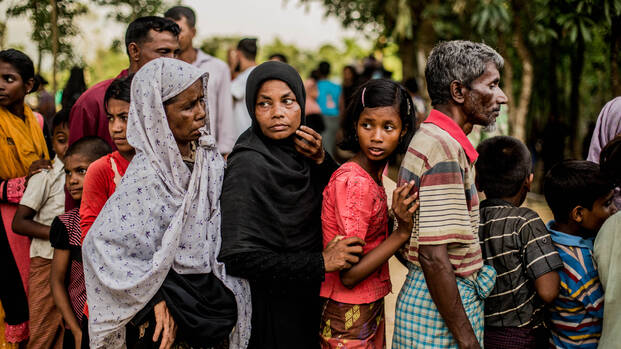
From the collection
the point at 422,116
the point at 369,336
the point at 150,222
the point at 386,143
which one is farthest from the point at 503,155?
the point at 422,116

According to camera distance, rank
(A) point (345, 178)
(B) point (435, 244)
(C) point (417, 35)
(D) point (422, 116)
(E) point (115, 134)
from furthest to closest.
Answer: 1. (C) point (417, 35)
2. (D) point (422, 116)
3. (E) point (115, 134)
4. (A) point (345, 178)
5. (B) point (435, 244)

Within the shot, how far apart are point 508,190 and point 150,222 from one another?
5.53 ft

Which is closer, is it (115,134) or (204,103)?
(204,103)

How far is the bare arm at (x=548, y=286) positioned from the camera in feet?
7.75

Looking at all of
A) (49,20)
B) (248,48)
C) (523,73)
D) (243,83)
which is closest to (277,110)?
(243,83)

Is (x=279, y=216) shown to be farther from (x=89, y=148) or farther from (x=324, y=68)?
(x=324, y=68)

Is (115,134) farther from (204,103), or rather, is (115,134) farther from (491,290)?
(491,290)

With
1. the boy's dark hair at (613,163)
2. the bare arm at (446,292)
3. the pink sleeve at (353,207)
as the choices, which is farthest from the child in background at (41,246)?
the boy's dark hair at (613,163)

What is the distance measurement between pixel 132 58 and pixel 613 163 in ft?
9.40

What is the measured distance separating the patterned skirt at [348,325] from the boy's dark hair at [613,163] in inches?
48.9

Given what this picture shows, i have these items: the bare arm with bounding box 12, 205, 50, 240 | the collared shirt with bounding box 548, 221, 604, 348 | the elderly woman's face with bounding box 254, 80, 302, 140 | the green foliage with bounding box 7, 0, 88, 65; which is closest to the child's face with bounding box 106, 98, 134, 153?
the elderly woman's face with bounding box 254, 80, 302, 140

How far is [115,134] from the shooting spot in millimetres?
2787

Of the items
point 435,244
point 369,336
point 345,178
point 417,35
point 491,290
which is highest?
point 417,35

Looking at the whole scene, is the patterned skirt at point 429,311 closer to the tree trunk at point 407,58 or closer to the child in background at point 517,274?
the child in background at point 517,274
